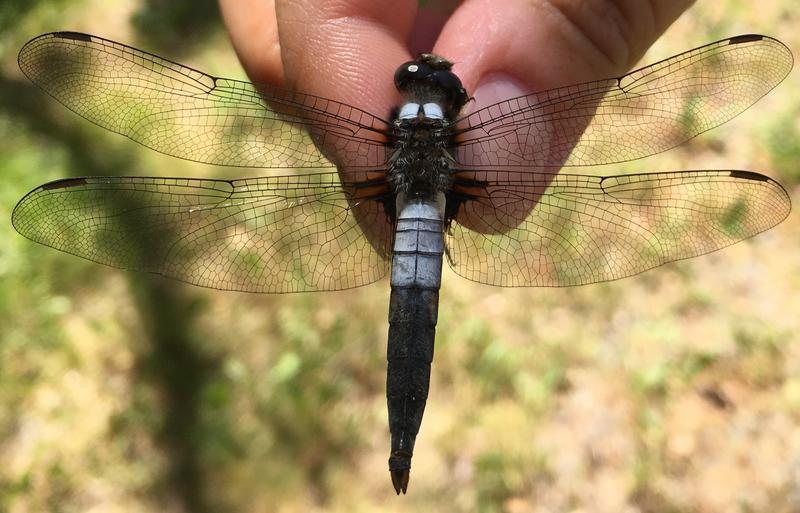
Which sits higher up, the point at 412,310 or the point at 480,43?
the point at 480,43

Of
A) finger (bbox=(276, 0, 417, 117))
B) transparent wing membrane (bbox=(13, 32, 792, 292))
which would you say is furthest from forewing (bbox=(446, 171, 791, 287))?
finger (bbox=(276, 0, 417, 117))

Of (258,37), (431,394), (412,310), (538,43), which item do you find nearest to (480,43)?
(538,43)

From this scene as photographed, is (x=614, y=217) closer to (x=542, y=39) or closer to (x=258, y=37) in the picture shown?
(x=542, y=39)

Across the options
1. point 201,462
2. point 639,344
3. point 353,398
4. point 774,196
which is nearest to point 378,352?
point 353,398

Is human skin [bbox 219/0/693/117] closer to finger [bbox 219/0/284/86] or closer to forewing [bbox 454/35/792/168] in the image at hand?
forewing [bbox 454/35/792/168]

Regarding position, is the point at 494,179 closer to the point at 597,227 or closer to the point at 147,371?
the point at 597,227

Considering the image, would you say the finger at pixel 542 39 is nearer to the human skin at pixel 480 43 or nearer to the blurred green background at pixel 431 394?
the human skin at pixel 480 43
